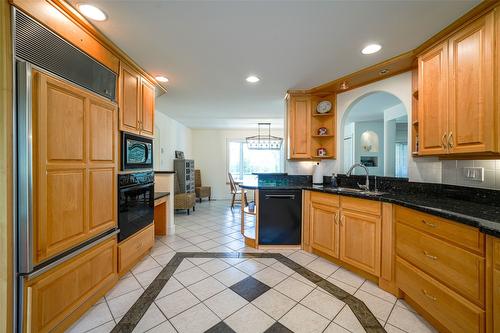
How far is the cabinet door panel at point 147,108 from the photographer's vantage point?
252 cm

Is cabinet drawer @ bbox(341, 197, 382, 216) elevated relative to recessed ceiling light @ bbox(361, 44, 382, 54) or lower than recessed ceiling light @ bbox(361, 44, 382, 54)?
lower

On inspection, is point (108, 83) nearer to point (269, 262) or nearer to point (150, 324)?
point (150, 324)

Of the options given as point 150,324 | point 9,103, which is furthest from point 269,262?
point 9,103

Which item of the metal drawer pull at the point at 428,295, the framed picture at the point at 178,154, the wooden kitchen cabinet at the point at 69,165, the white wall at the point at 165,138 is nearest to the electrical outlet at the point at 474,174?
the metal drawer pull at the point at 428,295

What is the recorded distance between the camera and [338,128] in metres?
3.11

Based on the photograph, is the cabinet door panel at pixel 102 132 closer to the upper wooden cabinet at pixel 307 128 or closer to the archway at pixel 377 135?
the upper wooden cabinet at pixel 307 128

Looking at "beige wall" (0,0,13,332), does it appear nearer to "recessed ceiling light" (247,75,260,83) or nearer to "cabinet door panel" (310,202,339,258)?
"recessed ceiling light" (247,75,260,83)

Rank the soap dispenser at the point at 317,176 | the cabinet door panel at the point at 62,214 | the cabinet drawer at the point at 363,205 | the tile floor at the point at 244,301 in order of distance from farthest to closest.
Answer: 1. the soap dispenser at the point at 317,176
2. the cabinet drawer at the point at 363,205
3. the tile floor at the point at 244,301
4. the cabinet door panel at the point at 62,214

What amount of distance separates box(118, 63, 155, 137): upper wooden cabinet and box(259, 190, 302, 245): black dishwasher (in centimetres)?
170

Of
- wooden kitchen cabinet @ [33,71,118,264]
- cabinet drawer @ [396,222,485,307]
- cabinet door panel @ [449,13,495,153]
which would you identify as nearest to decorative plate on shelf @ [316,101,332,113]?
cabinet door panel @ [449,13,495,153]

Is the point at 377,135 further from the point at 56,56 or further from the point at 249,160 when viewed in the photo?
the point at 56,56

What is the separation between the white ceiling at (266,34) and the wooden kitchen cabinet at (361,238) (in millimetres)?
1502

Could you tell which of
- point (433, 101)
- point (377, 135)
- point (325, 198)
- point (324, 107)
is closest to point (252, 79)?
point (324, 107)

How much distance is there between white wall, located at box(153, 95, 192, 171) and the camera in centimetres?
456
